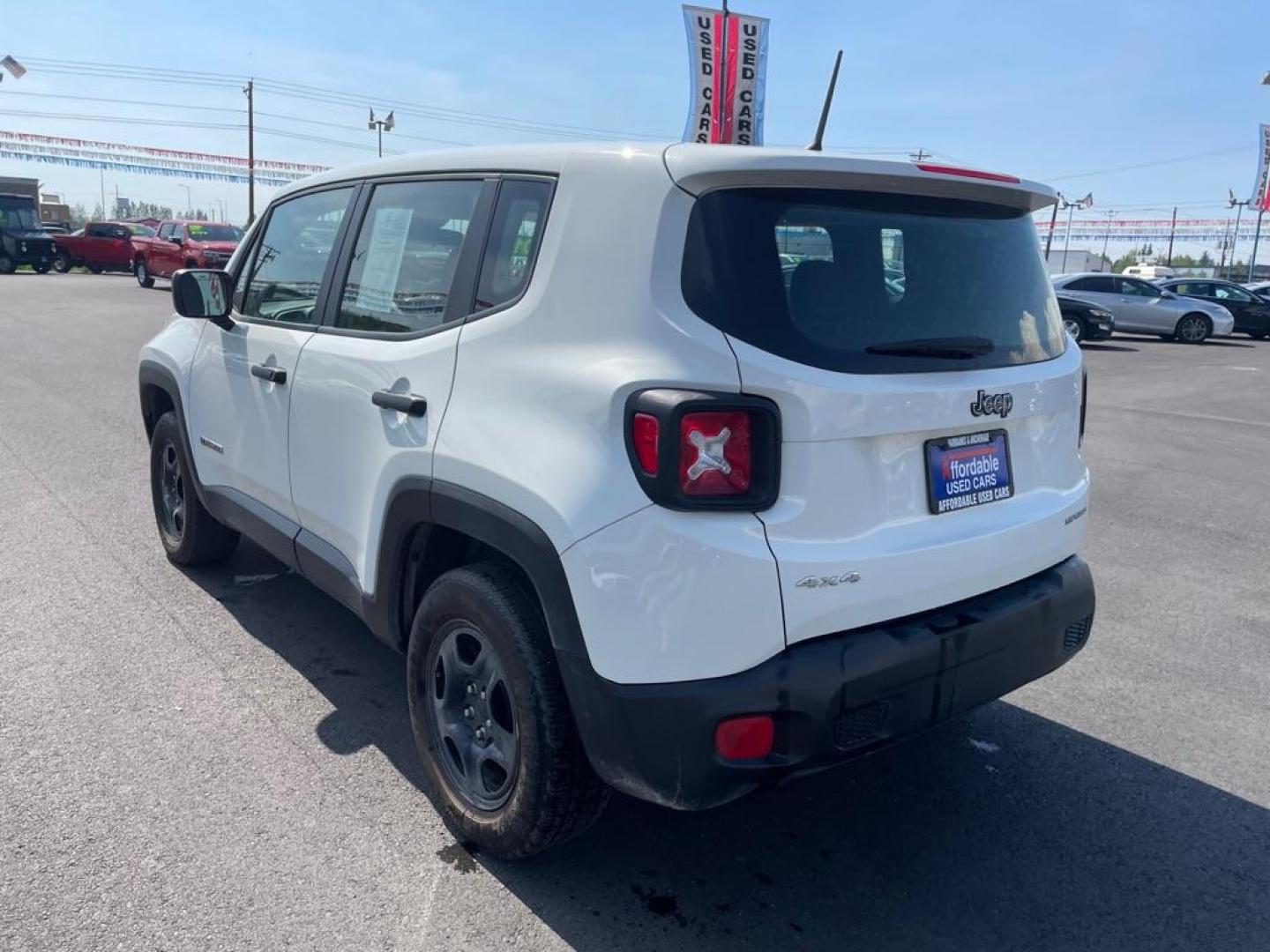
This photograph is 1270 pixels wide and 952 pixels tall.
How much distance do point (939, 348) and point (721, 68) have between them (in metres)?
12.6

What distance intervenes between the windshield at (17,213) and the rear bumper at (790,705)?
126 feet

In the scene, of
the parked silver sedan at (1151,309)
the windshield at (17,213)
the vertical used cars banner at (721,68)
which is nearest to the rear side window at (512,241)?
the vertical used cars banner at (721,68)

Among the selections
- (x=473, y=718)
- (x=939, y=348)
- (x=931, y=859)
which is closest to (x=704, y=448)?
(x=939, y=348)

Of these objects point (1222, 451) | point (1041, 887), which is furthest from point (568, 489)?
point (1222, 451)

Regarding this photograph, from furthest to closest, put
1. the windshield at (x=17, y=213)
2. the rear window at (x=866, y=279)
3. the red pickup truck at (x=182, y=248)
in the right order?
the windshield at (x=17, y=213)
the red pickup truck at (x=182, y=248)
the rear window at (x=866, y=279)

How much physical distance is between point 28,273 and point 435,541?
38.0 metres

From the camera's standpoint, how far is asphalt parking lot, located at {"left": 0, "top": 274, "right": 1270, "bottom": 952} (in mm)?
2650

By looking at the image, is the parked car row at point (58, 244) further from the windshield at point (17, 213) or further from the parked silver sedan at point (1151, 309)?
the parked silver sedan at point (1151, 309)

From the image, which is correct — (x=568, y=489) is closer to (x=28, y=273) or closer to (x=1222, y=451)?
(x=1222, y=451)

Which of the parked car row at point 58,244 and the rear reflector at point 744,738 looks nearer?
the rear reflector at point 744,738

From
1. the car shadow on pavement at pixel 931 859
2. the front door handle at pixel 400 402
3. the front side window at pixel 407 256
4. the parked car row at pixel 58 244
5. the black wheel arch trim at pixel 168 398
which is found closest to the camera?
the car shadow on pavement at pixel 931 859

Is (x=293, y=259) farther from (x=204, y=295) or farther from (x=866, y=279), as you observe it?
(x=866, y=279)

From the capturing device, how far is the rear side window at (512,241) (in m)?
2.75

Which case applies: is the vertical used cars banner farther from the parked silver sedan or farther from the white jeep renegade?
the parked silver sedan
